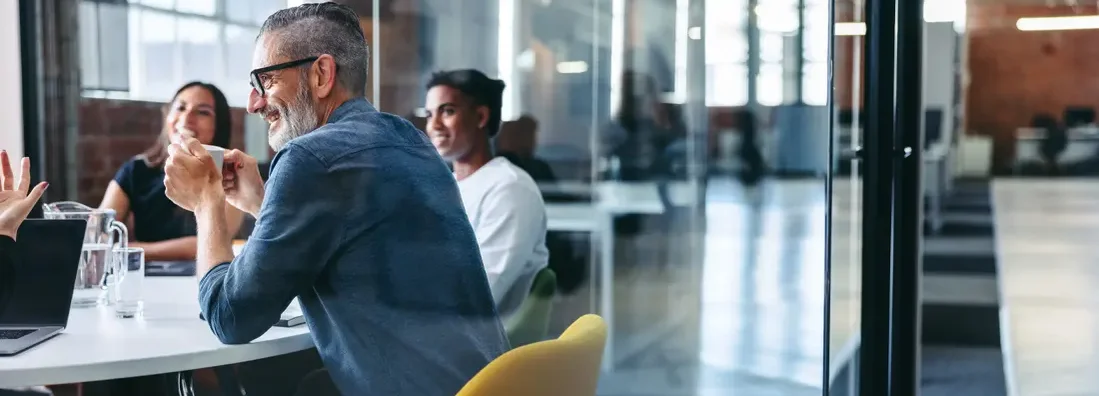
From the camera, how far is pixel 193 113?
2.21 meters

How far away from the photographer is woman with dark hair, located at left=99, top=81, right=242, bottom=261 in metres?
2.04

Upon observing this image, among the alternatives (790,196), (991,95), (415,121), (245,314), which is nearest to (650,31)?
(790,196)

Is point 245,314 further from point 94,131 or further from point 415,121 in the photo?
point 94,131

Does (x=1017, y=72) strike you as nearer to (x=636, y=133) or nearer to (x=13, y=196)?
(x=636, y=133)

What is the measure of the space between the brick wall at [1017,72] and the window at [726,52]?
51.6ft

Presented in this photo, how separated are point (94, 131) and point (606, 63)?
6.22 ft

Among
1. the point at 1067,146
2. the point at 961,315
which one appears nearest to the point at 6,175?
the point at 961,315

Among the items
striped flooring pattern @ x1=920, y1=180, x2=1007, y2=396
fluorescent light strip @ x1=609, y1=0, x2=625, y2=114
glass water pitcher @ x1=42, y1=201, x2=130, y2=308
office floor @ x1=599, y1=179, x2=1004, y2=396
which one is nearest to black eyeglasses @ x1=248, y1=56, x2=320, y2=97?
glass water pitcher @ x1=42, y1=201, x2=130, y2=308

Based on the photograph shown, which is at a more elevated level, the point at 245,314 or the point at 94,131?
the point at 94,131

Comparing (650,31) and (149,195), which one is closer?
(149,195)

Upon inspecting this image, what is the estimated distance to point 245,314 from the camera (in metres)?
1.50

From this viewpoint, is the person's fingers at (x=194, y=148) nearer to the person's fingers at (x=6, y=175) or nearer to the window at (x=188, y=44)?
the window at (x=188, y=44)

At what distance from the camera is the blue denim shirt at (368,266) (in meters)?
1.45

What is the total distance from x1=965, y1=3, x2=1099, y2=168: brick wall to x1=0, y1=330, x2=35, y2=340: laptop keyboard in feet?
63.2
